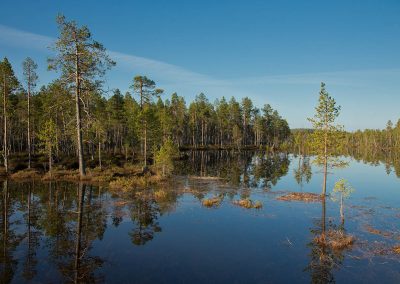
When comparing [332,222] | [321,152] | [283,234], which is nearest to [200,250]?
[283,234]

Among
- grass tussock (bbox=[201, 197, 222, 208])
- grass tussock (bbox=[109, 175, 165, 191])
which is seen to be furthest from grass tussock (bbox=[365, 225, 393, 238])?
grass tussock (bbox=[109, 175, 165, 191])

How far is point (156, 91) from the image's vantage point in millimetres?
48625

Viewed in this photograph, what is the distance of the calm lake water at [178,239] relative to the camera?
12.6 meters

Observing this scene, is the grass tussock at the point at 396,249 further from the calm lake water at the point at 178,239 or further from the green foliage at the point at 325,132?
the green foliage at the point at 325,132

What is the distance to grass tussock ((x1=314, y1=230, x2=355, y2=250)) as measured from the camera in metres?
16.6

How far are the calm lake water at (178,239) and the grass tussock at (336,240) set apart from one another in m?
0.45

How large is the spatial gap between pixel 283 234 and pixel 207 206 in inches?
306

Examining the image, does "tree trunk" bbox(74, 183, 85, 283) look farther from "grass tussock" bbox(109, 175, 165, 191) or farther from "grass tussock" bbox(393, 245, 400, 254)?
"grass tussock" bbox(393, 245, 400, 254)

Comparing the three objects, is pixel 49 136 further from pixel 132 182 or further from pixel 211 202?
pixel 211 202

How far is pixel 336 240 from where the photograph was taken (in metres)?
17.2

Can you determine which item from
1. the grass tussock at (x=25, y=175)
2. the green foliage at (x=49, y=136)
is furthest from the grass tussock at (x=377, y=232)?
Result: the grass tussock at (x=25, y=175)

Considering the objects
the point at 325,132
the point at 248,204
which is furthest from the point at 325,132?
the point at 248,204

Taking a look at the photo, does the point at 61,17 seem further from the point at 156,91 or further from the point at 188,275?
the point at 188,275

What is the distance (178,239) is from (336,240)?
28.8ft
